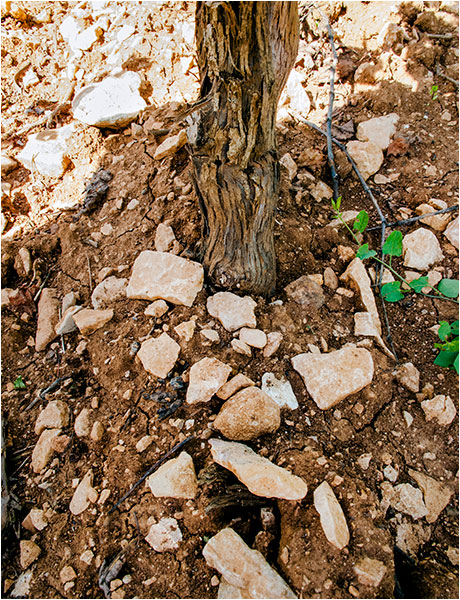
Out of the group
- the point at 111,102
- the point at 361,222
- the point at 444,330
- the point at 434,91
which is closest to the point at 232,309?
the point at 361,222

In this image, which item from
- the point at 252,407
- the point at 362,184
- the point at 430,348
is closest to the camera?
the point at 252,407

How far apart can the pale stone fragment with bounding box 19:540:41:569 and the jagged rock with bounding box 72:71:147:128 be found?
2440mm

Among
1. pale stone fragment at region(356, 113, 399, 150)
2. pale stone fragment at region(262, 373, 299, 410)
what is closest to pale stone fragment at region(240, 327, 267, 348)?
pale stone fragment at region(262, 373, 299, 410)

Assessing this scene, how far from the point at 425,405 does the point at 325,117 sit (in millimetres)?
1969

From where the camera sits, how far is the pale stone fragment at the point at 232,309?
1688mm

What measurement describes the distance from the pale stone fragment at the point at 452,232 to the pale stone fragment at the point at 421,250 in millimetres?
76

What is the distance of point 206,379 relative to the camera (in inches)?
60.5

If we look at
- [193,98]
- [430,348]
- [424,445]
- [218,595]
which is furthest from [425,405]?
[193,98]

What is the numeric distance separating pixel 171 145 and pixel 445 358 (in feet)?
6.21

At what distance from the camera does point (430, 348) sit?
179 centimetres

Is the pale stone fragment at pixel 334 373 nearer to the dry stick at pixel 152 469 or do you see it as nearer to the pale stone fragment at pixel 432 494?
the pale stone fragment at pixel 432 494

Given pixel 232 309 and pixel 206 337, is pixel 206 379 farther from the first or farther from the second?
pixel 232 309

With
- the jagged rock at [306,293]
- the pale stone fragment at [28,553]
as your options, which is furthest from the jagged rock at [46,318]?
the jagged rock at [306,293]

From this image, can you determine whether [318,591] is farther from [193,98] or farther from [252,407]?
[193,98]
